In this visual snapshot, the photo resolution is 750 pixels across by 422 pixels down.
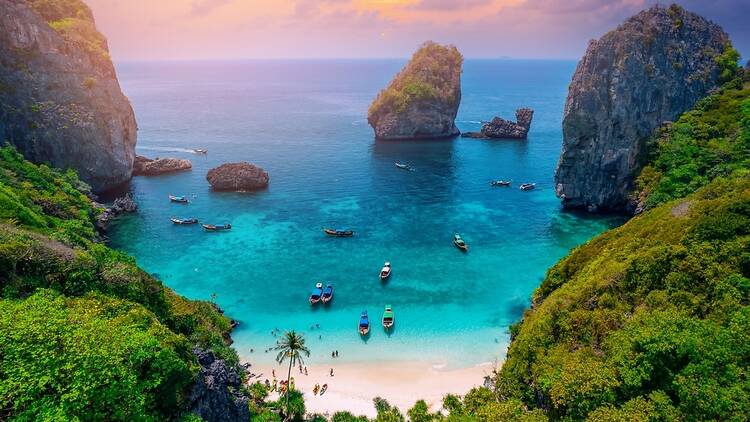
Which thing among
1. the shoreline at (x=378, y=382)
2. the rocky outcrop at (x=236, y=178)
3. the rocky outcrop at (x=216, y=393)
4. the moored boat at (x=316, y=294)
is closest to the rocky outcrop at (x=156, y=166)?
the rocky outcrop at (x=236, y=178)

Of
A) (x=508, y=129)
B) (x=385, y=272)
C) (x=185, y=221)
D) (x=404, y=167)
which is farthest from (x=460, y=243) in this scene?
(x=508, y=129)

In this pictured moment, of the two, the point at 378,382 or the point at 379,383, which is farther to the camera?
the point at 378,382

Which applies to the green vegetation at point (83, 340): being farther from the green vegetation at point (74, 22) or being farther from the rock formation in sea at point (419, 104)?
the rock formation in sea at point (419, 104)

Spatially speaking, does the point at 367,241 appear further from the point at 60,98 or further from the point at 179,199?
the point at 60,98

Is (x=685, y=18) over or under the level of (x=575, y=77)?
over

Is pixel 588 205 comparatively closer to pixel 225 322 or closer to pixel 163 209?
pixel 225 322

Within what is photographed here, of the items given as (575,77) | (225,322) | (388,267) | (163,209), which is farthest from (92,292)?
(575,77)
